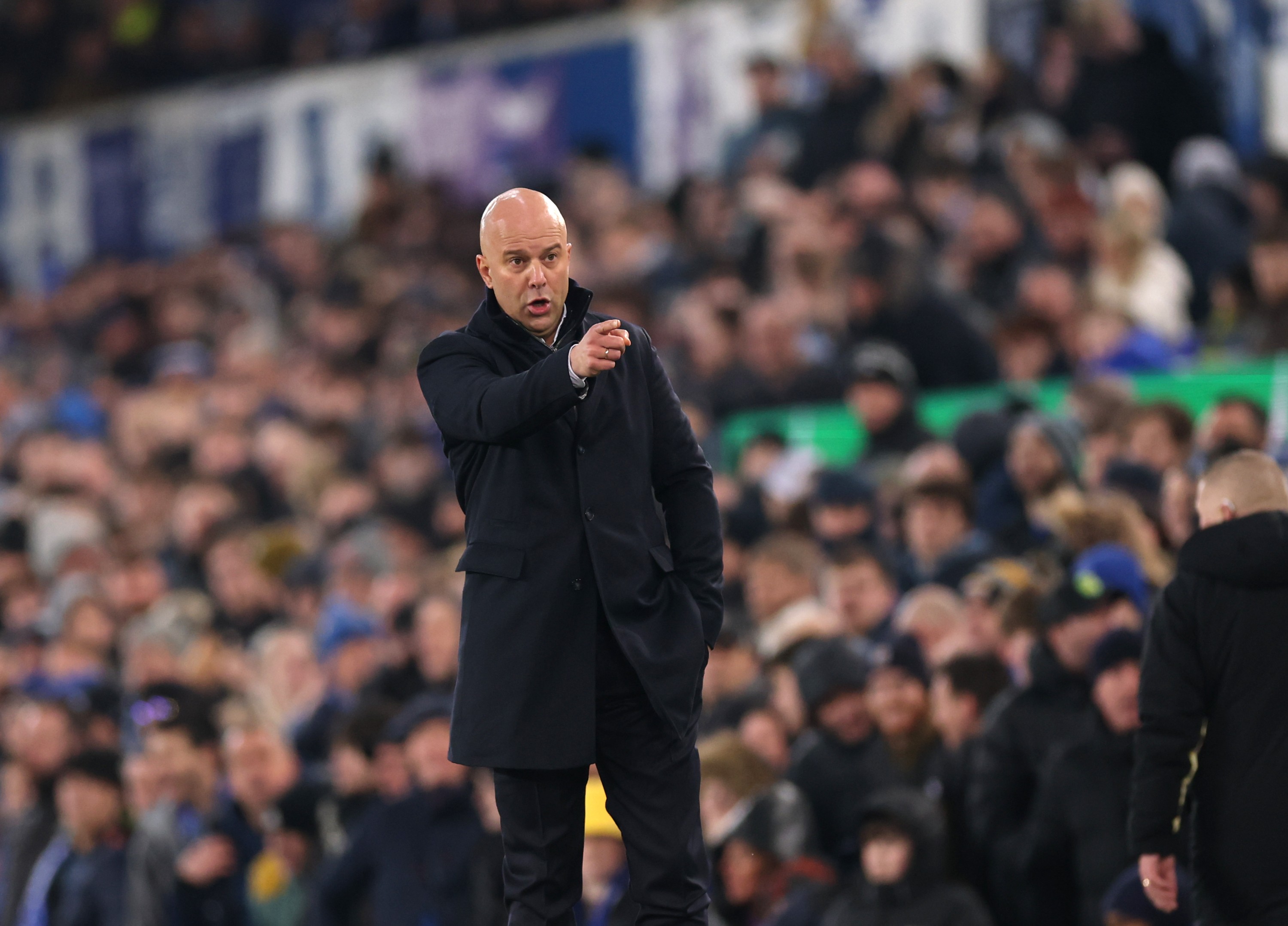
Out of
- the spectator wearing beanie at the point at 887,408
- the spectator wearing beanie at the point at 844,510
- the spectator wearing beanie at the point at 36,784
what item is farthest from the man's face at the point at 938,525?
the spectator wearing beanie at the point at 36,784

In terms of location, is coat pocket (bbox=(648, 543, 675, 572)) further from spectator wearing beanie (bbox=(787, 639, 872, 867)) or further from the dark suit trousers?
spectator wearing beanie (bbox=(787, 639, 872, 867))

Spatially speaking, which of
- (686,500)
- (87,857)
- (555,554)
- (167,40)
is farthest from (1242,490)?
(167,40)

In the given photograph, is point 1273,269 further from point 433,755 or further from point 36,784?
point 36,784

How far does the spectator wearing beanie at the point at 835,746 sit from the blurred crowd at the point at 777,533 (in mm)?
15

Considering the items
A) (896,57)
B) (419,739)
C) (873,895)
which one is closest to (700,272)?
(896,57)

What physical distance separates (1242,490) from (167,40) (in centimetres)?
1664

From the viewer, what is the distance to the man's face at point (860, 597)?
7.82 m

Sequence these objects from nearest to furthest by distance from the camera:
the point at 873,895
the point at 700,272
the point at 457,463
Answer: the point at 457,463 < the point at 873,895 < the point at 700,272

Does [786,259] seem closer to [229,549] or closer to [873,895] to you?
[229,549]

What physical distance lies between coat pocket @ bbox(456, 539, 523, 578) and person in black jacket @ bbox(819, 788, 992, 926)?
227 cm

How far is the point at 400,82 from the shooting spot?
661 inches

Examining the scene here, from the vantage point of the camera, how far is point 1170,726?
465 cm

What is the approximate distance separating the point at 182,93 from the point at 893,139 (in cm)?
900

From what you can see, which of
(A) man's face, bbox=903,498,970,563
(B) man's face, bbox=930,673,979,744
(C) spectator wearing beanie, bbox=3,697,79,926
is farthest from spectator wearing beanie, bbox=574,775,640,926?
(C) spectator wearing beanie, bbox=3,697,79,926
